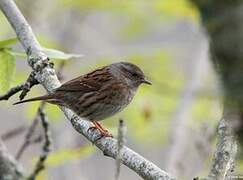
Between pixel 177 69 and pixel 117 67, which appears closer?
pixel 117 67

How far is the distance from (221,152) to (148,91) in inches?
176

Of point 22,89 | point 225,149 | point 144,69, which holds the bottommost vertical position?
point 225,149

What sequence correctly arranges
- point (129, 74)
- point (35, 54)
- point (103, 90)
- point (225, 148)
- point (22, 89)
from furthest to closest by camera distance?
point (129, 74) < point (103, 90) < point (35, 54) < point (22, 89) < point (225, 148)

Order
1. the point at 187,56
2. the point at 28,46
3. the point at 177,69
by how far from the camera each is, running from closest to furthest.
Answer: the point at 28,46
the point at 177,69
the point at 187,56

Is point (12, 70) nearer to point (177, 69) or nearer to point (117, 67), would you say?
Answer: point (117, 67)

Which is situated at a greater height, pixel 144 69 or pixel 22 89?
pixel 144 69

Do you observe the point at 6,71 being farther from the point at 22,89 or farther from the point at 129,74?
the point at 129,74

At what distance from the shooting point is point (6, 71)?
109 inches

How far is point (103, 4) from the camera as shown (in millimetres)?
6227

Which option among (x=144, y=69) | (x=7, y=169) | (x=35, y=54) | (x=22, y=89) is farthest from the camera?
(x=144, y=69)

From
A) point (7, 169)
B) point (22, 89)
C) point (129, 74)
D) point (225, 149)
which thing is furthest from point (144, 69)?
point (225, 149)

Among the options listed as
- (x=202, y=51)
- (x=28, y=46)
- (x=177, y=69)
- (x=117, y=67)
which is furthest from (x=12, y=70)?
(x=177, y=69)

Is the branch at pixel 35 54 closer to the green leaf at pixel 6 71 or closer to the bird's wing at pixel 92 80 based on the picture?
the green leaf at pixel 6 71

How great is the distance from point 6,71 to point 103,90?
2320 mm
